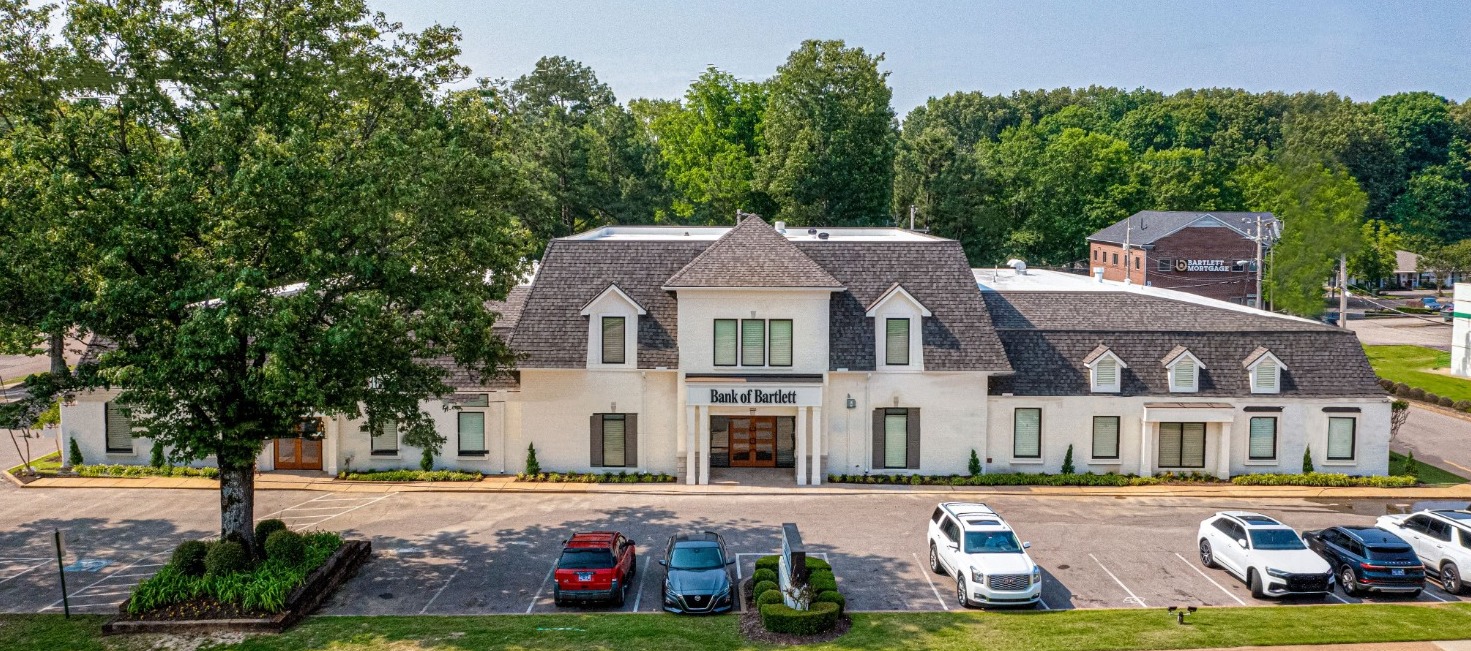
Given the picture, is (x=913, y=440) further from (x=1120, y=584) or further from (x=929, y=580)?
(x=1120, y=584)

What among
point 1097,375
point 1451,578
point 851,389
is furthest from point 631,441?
point 1451,578

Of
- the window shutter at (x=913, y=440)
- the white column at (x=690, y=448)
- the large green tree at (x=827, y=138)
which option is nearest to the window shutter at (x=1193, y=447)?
the window shutter at (x=913, y=440)

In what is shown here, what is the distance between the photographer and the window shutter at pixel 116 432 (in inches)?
1613

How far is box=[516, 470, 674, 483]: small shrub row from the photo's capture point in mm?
39594

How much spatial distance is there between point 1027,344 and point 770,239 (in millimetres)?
10584

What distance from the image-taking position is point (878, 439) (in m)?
40.3

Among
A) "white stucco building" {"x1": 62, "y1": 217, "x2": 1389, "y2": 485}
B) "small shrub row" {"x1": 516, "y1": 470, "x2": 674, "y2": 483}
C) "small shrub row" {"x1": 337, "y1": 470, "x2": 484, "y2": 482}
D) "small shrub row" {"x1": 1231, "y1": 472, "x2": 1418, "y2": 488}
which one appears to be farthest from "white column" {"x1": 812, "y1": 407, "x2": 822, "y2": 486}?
"small shrub row" {"x1": 1231, "y1": 472, "x2": 1418, "y2": 488}

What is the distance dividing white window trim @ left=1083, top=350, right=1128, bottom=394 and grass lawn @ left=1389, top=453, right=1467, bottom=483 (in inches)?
461

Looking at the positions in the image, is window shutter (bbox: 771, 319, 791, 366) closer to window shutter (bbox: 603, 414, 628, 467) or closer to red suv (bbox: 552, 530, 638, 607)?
window shutter (bbox: 603, 414, 628, 467)

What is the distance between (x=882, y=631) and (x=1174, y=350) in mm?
21305

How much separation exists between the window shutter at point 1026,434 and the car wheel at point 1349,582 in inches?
500

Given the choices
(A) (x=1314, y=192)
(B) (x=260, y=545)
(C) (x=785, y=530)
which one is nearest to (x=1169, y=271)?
(A) (x=1314, y=192)

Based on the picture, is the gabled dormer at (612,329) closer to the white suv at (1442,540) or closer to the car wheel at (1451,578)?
the white suv at (1442,540)

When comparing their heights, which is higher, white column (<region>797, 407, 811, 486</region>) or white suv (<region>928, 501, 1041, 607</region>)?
white column (<region>797, 407, 811, 486</region>)
